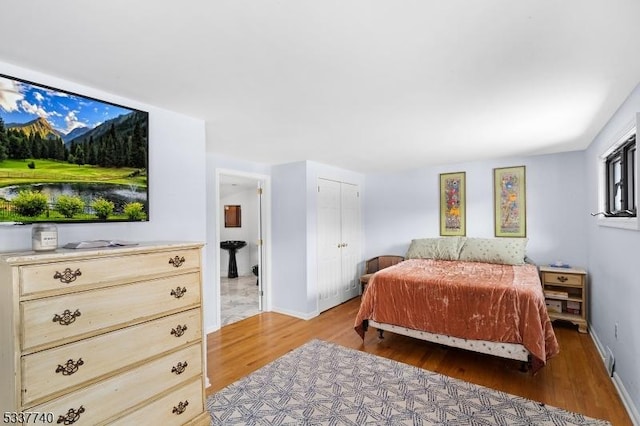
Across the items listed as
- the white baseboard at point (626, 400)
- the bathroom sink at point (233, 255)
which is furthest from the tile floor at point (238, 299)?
the white baseboard at point (626, 400)

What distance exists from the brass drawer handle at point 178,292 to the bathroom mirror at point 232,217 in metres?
5.29

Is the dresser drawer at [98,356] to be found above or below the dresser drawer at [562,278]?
above

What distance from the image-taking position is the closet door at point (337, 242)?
454cm

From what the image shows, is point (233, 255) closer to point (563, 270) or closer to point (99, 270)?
point (99, 270)

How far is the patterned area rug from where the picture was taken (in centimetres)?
208

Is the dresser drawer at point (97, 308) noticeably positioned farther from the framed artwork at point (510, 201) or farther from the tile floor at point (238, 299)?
the framed artwork at point (510, 201)

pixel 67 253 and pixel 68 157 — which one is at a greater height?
pixel 68 157

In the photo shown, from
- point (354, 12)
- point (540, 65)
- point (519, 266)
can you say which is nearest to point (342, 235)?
point (519, 266)

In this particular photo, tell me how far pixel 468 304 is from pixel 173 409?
8.23ft

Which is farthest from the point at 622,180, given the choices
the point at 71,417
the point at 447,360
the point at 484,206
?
the point at 71,417

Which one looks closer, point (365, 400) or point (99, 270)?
point (99, 270)

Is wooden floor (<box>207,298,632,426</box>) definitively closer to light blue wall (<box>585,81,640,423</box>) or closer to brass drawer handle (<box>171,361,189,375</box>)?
light blue wall (<box>585,81,640,423</box>)

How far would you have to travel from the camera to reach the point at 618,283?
2457 millimetres

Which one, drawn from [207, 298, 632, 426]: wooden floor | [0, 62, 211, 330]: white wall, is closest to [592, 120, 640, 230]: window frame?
[207, 298, 632, 426]: wooden floor
